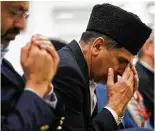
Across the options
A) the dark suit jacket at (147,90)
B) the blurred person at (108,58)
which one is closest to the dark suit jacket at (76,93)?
the blurred person at (108,58)

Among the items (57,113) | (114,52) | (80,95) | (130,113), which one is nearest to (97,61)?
(114,52)

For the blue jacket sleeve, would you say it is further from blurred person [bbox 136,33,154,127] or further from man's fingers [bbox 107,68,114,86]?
blurred person [bbox 136,33,154,127]

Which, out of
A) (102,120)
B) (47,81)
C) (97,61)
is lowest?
(102,120)

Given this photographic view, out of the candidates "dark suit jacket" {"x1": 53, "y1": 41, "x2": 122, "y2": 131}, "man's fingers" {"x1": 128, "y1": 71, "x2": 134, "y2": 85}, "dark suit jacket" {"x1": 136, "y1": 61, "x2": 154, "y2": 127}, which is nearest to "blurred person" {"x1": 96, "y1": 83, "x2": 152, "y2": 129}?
"dark suit jacket" {"x1": 136, "y1": 61, "x2": 154, "y2": 127}

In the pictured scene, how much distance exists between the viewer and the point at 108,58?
2383mm

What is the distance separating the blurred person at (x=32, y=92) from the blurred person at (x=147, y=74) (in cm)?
241

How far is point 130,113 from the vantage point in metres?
3.49

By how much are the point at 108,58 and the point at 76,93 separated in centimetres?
31

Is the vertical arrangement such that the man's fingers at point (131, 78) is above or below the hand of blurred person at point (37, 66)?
below

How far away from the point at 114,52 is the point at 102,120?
1.02 ft

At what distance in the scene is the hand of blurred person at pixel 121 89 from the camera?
2301 mm

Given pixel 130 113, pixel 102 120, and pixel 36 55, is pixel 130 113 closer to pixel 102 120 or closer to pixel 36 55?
pixel 102 120

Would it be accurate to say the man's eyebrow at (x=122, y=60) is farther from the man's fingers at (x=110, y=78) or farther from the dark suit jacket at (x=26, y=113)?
the dark suit jacket at (x=26, y=113)

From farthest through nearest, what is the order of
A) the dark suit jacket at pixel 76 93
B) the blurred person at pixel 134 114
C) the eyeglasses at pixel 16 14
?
the blurred person at pixel 134 114, the dark suit jacket at pixel 76 93, the eyeglasses at pixel 16 14
